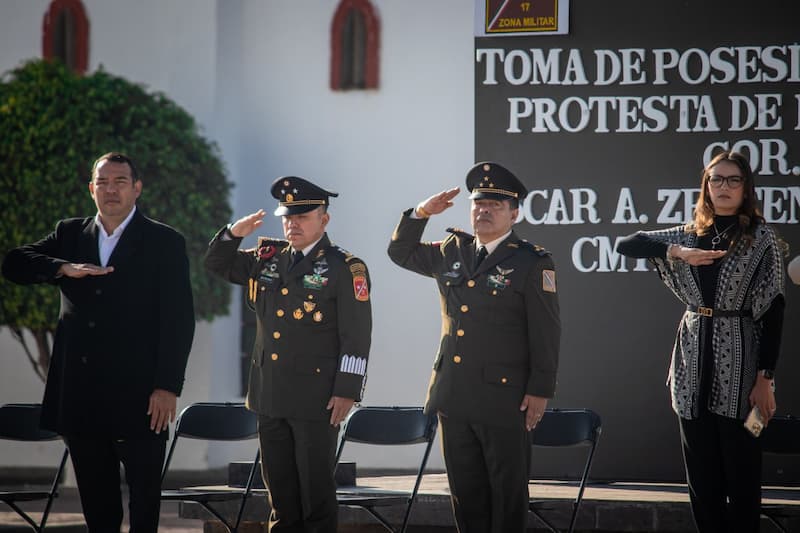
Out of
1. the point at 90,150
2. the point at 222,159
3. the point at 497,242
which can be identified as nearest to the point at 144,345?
the point at 497,242

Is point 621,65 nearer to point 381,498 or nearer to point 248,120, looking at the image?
point 381,498

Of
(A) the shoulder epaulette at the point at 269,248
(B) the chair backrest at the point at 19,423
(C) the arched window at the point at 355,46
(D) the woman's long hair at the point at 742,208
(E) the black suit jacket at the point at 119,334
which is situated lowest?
(B) the chair backrest at the point at 19,423

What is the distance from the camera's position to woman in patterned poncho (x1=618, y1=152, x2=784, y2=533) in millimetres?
4199

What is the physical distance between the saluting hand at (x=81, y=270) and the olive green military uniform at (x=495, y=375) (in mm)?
1320

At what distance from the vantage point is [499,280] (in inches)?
178

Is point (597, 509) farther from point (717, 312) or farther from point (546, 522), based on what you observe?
point (717, 312)

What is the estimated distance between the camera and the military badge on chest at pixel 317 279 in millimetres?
4648

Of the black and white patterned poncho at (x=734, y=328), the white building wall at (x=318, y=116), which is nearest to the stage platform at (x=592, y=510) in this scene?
the black and white patterned poncho at (x=734, y=328)

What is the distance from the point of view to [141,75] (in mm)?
12094

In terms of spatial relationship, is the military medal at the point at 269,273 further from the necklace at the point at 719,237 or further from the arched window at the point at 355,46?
the arched window at the point at 355,46

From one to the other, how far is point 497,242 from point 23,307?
6936 millimetres

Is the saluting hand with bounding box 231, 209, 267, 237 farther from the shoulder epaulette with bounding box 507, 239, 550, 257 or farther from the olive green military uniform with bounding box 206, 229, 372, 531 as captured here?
the shoulder epaulette with bounding box 507, 239, 550, 257

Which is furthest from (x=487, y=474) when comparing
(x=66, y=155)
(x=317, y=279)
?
(x=66, y=155)

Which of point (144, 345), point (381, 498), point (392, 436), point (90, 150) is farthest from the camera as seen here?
point (90, 150)
